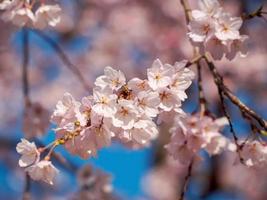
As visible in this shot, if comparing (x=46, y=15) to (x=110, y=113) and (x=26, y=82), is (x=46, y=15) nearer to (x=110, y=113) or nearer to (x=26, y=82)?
(x=26, y=82)

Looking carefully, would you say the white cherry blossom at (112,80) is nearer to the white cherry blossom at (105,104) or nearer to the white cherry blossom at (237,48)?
the white cherry blossom at (105,104)

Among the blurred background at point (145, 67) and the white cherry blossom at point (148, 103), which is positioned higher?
the blurred background at point (145, 67)

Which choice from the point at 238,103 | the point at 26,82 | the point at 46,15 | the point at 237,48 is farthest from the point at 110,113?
the point at 26,82

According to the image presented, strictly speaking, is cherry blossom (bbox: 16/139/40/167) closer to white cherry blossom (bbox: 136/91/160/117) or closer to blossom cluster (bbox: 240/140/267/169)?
white cherry blossom (bbox: 136/91/160/117)

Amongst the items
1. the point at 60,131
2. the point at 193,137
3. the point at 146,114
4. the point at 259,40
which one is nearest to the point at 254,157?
the point at 193,137

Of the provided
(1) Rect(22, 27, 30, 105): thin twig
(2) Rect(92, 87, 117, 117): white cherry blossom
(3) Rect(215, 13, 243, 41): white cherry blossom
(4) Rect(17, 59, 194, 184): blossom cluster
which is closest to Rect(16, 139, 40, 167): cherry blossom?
(4) Rect(17, 59, 194, 184): blossom cluster

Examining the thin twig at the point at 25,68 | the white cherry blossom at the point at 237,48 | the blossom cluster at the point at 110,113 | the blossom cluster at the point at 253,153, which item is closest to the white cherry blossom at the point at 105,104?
the blossom cluster at the point at 110,113
